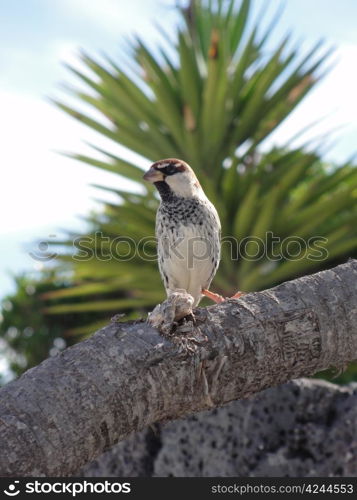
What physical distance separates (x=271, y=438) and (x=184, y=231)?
4.13ft

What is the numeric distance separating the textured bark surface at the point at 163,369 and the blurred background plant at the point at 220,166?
14.6 ft

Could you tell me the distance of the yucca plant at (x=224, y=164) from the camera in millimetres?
6961

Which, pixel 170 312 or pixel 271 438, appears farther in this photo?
pixel 271 438

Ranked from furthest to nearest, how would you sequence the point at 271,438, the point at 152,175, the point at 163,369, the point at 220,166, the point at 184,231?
the point at 220,166, the point at 152,175, the point at 184,231, the point at 271,438, the point at 163,369

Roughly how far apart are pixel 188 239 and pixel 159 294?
124 inches

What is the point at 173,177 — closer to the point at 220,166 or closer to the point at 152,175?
the point at 152,175

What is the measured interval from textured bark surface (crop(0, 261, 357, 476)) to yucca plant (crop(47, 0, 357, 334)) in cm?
445

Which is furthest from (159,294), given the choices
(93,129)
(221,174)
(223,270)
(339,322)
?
(339,322)

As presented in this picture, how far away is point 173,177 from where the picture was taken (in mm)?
4410

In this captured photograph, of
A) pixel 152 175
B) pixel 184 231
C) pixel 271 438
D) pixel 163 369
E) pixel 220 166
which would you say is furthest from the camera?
pixel 220 166

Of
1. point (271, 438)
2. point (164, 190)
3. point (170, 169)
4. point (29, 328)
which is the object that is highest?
point (170, 169)

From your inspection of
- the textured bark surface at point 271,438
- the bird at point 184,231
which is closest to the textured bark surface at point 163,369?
the textured bark surface at point 271,438

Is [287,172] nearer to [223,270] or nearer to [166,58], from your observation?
[223,270]

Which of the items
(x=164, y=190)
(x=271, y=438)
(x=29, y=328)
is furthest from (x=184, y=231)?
(x=29, y=328)
